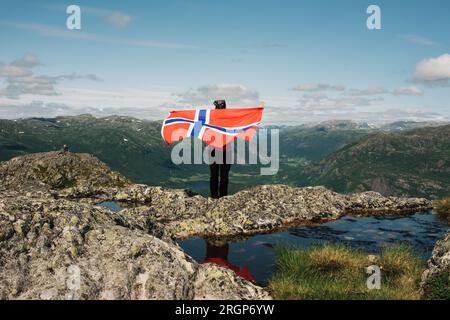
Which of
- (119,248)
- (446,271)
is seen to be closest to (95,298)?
(119,248)

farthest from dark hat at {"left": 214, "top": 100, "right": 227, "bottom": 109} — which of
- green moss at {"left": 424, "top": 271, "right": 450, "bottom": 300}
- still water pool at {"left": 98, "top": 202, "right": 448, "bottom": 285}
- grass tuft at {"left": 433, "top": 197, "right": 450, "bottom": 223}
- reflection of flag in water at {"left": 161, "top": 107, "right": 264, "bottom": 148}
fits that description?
green moss at {"left": 424, "top": 271, "right": 450, "bottom": 300}

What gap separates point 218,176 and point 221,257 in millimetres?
6641

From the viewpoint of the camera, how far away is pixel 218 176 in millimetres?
18422

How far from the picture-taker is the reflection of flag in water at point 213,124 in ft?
64.5

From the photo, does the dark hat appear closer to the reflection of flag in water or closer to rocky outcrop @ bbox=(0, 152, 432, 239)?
the reflection of flag in water

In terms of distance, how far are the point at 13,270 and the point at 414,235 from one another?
552 inches

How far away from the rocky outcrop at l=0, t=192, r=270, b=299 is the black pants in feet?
29.8

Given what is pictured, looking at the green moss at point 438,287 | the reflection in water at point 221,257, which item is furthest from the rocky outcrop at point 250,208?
the green moss at point 438,287

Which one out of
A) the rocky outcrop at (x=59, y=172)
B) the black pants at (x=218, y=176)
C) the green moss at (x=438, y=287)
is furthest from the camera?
the rocky outcrop at (x=59, y=172)

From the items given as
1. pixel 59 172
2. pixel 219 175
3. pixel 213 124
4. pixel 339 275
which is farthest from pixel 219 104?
pixel 59 172

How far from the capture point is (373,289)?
28.0ft

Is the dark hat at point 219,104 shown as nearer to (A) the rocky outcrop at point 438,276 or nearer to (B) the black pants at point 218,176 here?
(B) the black pants at point 218,176

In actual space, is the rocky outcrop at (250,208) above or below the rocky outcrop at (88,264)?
below

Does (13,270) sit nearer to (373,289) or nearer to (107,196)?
(373,289)
